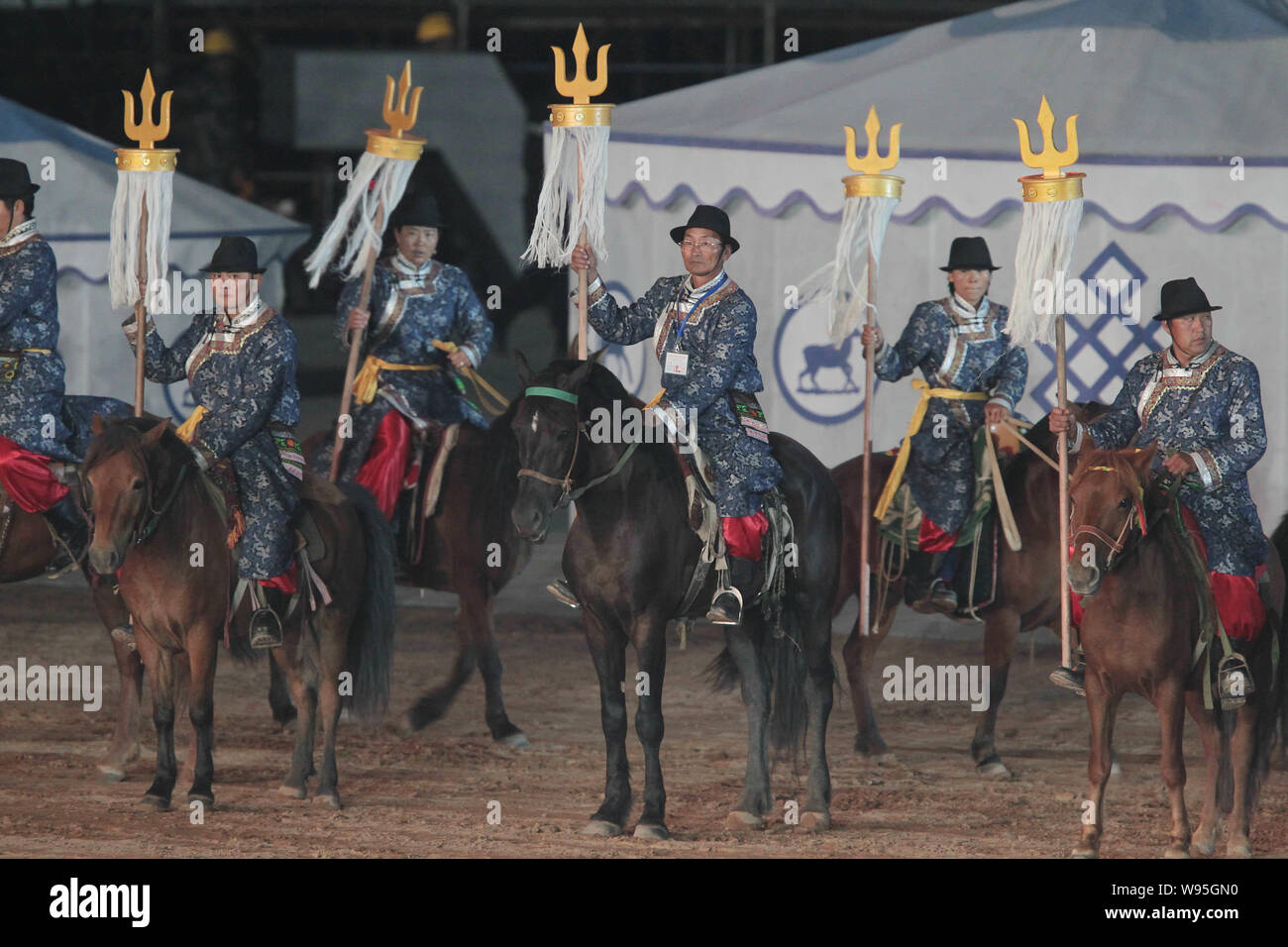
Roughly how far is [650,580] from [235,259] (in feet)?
6.41

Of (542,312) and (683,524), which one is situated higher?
(542,312)

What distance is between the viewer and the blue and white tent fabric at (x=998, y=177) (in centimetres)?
995

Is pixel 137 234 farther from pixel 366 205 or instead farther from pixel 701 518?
pixel 701 518

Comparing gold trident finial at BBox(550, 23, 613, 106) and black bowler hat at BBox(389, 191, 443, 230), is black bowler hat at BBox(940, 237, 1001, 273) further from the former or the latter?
black bowler hat at BBox(389, 191, 443, 230)

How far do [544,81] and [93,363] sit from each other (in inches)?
271

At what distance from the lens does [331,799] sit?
7016 mm

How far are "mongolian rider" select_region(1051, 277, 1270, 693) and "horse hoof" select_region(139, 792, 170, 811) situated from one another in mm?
3167

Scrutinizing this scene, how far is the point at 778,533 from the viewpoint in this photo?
685 centimetres

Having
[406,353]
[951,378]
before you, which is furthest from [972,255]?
[406,353]

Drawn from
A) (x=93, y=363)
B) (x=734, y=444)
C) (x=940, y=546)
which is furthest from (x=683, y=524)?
(x=93, y=363)

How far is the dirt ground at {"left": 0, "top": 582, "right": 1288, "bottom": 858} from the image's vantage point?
21.5 ft

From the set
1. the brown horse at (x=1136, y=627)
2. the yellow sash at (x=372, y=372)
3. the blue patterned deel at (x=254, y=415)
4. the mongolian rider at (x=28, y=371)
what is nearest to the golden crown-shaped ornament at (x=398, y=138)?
the yellow sash at (x=372, y=372)

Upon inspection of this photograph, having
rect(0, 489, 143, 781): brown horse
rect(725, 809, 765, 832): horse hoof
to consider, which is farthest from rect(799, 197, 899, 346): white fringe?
rect(0, 489, 143, 781): brown horse

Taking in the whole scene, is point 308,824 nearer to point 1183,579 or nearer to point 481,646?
point 481,646
